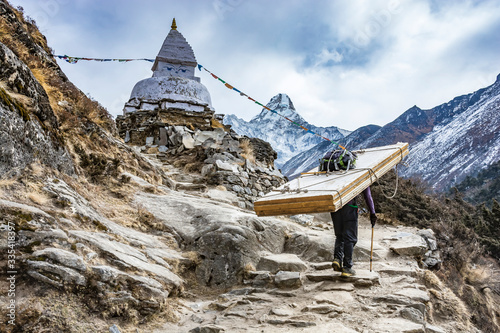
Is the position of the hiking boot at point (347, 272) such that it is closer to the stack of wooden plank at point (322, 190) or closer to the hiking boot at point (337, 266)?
the hiking boot at point (337, 266)

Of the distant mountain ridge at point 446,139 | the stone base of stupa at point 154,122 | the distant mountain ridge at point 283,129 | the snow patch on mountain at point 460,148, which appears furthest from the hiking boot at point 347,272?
the distant mountain ridge at point 283,129

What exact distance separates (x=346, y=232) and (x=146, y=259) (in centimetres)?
309

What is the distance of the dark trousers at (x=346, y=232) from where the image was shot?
5664 mm

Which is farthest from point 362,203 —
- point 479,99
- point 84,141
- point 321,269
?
point 479,99

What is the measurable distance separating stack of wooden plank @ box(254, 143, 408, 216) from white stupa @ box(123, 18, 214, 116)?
16.8m

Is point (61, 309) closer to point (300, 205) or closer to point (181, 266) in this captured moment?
point (181, 266)

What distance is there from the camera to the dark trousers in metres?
5.66

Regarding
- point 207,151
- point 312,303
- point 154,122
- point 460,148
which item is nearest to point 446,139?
point 460,148

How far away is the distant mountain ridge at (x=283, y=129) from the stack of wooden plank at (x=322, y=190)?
7393 cm

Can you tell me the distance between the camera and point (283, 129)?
320 ft

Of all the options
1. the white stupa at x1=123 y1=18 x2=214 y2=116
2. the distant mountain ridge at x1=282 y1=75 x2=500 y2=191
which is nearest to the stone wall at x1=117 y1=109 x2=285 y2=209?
the white stupa at x1=123 y1=18 x2=214 y2=116

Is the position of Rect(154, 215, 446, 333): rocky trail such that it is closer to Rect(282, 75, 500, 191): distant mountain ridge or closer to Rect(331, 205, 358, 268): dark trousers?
Rect(331, 205, 358, 268): dark trousers

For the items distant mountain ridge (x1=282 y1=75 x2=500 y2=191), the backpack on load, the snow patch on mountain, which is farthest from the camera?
the snow patch on mountain

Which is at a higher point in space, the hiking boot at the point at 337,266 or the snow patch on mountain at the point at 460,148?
the snow patch on mountain at the point at 460,148
